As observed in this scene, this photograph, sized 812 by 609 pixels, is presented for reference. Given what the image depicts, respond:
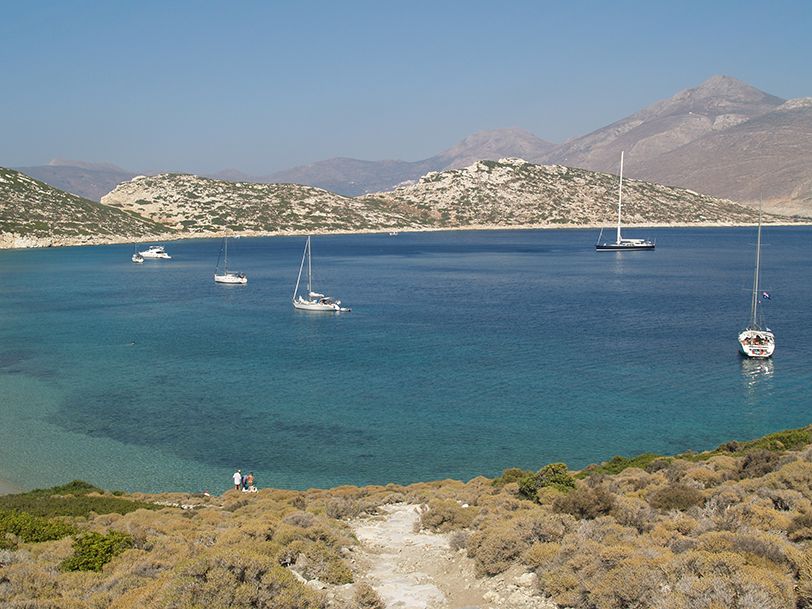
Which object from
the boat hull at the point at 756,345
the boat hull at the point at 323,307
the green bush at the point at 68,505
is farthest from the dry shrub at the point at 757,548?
the boat hull at the point at 323,307

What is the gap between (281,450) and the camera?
1203 inches

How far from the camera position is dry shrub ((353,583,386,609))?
11086 millimetres

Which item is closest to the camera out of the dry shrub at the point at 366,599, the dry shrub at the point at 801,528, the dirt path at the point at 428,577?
the dry shrub at the point at 366,599

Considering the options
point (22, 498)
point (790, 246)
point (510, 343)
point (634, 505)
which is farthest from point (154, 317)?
point (790, 246)

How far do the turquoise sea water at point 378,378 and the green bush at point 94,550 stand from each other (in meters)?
14.1

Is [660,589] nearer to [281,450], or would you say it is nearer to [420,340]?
[281,450]

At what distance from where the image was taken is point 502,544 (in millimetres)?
12633

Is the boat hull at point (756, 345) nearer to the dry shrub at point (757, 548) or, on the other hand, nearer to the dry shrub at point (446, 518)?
the dry shrub at point (446, 518)

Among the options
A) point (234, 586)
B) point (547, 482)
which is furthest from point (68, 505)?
point (547, 482)

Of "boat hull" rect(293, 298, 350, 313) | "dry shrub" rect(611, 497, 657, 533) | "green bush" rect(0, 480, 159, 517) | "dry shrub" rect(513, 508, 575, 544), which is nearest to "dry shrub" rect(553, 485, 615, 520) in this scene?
"dry shrub" rect(611, 497, 657, 533)

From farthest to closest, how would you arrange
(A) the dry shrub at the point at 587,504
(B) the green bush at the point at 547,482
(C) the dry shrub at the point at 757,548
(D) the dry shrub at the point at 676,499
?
(B) the green bush at the point at 547,482 → (D) the dry shrub at the point at 676,499 → (A) the dry shrub at the point at 587,504 → (C) the dry shrub at the point at 757,548

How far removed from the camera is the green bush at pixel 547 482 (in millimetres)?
18600

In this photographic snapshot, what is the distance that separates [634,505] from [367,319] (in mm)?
51062

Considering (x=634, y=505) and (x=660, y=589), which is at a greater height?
(x=660, y=589)
